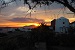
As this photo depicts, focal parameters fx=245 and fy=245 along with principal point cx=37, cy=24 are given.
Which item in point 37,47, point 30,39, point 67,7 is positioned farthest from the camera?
point 30,39

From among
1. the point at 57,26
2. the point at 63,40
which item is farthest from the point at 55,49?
the point at 57,26

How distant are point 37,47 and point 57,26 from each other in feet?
159

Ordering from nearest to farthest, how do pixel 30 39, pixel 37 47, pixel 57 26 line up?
pixel 37 47 → pixel 30 39 → pixel 57 26

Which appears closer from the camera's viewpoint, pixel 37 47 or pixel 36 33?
pixel 37 47

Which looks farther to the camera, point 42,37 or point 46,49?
point 42,37

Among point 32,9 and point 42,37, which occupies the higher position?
point 32,9

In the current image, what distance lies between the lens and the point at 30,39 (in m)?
17.1

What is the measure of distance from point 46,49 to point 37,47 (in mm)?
630

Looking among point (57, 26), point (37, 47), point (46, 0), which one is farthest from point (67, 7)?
point (57, 26)

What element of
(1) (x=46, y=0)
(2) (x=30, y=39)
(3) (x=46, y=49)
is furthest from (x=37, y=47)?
(1) (x=46, y=0)

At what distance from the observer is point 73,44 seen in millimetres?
17484

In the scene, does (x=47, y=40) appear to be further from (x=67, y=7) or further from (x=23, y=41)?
(x=67, y=7)

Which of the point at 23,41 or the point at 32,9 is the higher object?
the point at 32,9

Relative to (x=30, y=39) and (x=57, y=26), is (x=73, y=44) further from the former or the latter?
(x=57, y=26)
